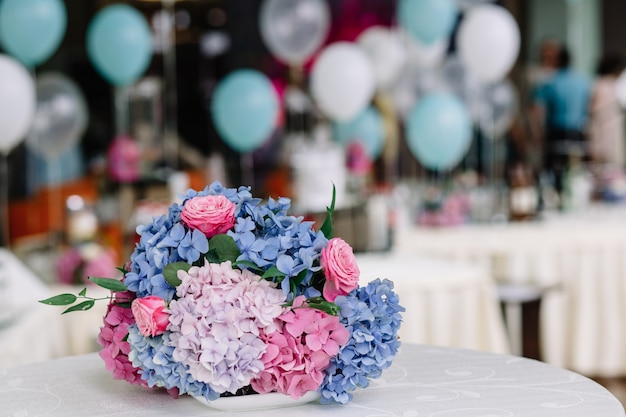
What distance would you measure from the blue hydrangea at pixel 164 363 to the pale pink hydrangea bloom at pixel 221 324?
0.02 meters

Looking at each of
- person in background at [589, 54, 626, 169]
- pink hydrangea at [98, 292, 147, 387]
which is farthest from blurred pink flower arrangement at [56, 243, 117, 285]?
person in background at [589, 54, 626, 169]

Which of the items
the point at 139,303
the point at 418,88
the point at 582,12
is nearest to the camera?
the point at 139,303

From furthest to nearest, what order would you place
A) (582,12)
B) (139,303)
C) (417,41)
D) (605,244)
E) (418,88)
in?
1. (582,12)
2. (418,88)
3. (417,41)
4. (605,244)
5. (139,303)

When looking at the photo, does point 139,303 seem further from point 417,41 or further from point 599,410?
point 417,41

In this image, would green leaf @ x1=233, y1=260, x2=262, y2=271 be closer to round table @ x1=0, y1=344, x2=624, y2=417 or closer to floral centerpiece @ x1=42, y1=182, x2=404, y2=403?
floral centerpiece @ x1=42, y1=182, x2=404, y2=403

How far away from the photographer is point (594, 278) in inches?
198

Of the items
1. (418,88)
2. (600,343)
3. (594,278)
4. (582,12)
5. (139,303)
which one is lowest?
(600,343)

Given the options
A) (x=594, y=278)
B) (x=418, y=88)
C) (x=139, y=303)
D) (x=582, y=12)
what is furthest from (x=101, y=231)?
(x=582, y=12)

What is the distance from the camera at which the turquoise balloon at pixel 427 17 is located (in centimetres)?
585

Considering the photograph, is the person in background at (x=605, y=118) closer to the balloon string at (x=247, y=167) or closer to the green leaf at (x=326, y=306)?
the balloon string at (x=247, y=167)

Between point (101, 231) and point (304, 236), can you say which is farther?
point (101, 231)

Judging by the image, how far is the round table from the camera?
1534mm

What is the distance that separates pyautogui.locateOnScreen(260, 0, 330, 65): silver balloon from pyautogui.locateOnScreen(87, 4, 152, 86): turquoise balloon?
79 centimetres

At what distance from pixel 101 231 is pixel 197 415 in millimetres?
2754
